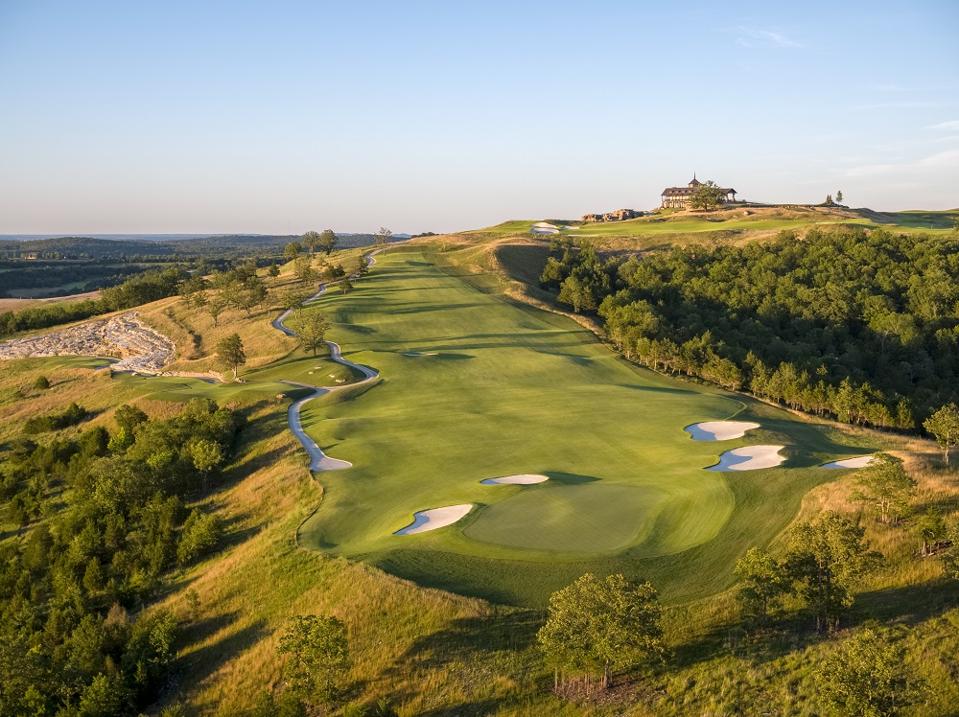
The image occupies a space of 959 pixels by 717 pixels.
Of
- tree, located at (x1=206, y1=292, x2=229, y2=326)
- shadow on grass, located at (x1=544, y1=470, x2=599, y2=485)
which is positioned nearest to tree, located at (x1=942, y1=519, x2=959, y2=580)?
shadow on grass, located at (x1=544, y1=470, x2=599, y2=485)

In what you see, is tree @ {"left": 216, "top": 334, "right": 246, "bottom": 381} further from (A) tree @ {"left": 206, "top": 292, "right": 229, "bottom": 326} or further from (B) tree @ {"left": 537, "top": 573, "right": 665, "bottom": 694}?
(B) tree @ {"left": 537, "top": 573, "right": 665, "bottom": 694}

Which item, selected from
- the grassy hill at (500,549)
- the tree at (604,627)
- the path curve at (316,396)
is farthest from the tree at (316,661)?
the path curve at (316,396)

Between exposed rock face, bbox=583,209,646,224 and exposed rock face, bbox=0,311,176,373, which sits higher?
exposed rock face, bbox=583,209,646,224

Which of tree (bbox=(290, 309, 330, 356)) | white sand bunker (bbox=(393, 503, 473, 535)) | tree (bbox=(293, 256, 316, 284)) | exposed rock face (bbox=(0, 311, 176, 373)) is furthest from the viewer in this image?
tree (bbox=(293, 256, 316, 284))

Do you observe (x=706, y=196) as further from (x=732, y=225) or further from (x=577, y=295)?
(x=577, y=295)

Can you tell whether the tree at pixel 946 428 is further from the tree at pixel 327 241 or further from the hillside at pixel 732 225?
the tree at pixel 327 241

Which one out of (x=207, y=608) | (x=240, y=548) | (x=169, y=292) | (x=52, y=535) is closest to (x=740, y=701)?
(x=207, y=608)
